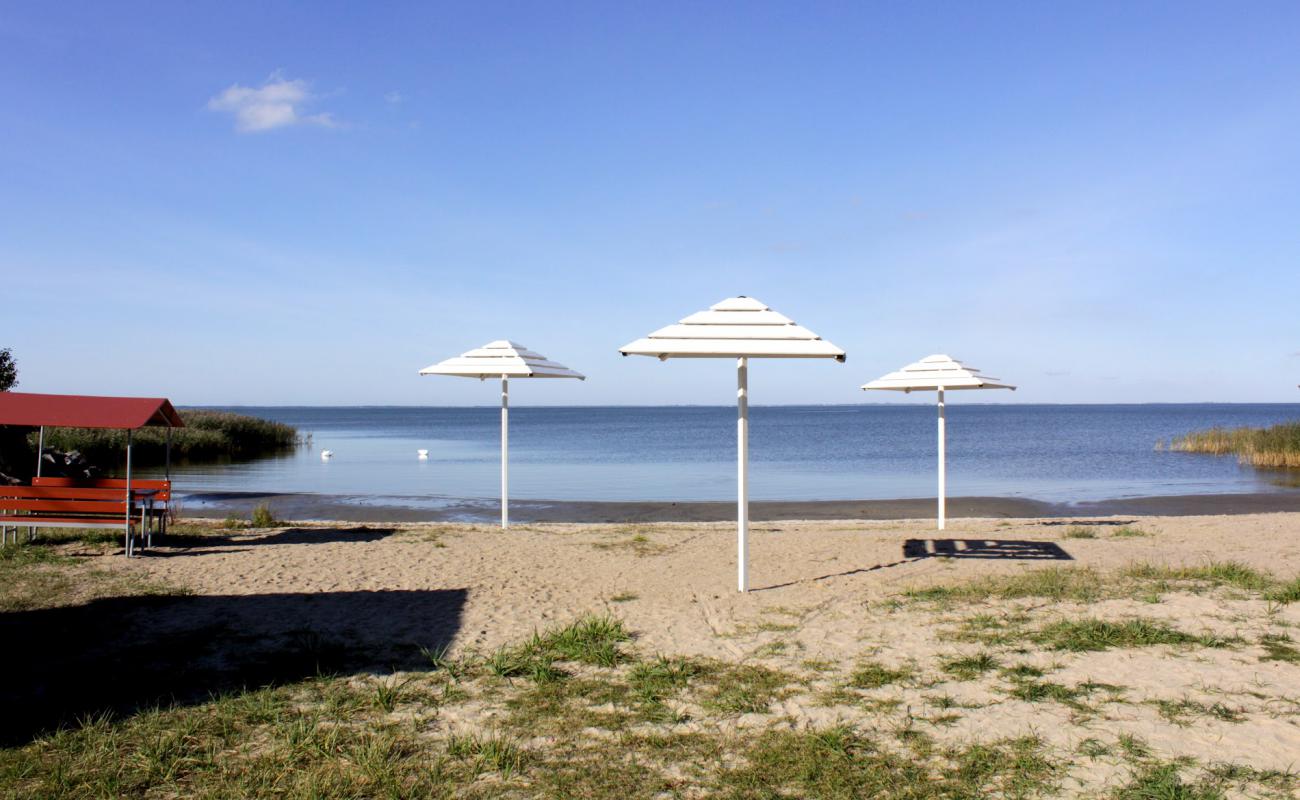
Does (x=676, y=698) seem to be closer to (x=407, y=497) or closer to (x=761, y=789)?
(x=761, y=789)

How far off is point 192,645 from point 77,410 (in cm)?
552

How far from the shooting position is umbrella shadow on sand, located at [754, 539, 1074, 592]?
389 inches

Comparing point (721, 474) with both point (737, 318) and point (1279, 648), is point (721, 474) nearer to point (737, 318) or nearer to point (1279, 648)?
point (737, 318)

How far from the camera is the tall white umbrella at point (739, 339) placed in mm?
7160

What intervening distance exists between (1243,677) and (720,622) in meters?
3.37

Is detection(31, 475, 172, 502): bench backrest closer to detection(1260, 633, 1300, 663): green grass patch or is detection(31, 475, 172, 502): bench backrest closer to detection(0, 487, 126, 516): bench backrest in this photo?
detection(0, 487, 126, 516): bench backrest

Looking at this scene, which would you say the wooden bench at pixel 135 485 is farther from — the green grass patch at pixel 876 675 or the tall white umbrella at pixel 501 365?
the green grass patch at pixel 876 675

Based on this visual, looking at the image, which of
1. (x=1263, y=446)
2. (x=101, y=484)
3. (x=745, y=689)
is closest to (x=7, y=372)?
(x=101, y=484)

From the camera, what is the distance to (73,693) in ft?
17.1

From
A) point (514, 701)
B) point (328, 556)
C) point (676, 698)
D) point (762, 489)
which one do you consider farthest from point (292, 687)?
point (762, 489)

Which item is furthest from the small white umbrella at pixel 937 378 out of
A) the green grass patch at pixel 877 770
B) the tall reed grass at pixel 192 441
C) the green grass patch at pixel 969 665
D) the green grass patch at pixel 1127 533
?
the tall reed grass at pixel 192 441

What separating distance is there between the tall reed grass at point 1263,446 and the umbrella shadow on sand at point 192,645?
30.4 metres

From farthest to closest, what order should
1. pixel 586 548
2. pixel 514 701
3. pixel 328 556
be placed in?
pixel 586 548 → pixel 328 556 → pixel 514 701

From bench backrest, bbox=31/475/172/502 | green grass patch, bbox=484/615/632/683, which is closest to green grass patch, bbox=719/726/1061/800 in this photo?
green grass patch, bbox=484/615/632/683
